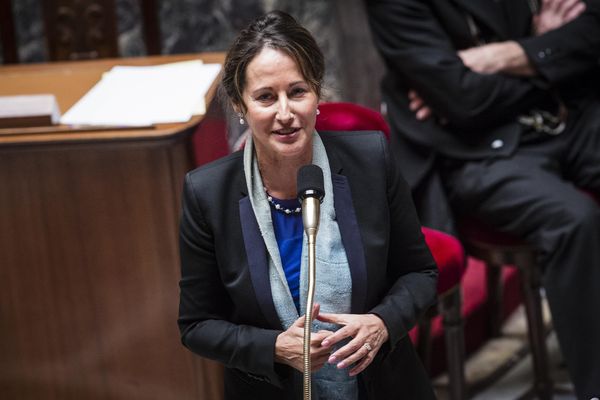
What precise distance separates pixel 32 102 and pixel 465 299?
173 cm

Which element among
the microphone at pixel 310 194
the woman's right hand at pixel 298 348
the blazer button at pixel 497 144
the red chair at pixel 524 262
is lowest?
the red chair at pixel 524 262

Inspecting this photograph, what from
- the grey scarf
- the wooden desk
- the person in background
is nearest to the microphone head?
the grey scarf

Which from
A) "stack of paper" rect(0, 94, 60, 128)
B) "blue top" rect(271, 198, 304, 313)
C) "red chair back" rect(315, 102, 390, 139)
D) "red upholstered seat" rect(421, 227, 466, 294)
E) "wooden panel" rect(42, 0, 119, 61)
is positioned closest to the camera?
"blue top" rect(271, 198, 304, 313)

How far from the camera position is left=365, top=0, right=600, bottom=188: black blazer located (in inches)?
119

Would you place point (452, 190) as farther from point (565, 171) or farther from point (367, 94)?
point (367, 94)

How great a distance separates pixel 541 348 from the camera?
10.5 feet

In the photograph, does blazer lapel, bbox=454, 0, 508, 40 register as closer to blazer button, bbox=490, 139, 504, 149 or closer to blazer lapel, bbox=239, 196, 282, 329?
blazer button, bbox=490, 139, 504, 149

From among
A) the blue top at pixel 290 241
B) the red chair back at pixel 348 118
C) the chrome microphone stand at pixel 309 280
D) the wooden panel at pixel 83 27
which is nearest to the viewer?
the chrome microphone stand at pixel 309 280

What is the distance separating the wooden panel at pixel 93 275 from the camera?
2.52 metres

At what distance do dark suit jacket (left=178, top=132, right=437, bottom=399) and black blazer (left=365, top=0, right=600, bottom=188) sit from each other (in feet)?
4.00

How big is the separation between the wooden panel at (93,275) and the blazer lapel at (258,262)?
0.75m

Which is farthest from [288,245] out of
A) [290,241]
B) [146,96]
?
[146,96]

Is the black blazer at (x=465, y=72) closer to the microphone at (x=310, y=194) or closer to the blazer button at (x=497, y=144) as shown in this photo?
the blazer button at (x=497, y=144)

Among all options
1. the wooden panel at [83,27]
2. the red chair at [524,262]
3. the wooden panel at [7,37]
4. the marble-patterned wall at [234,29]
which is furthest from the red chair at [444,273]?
the wooden panel at [7,37]
